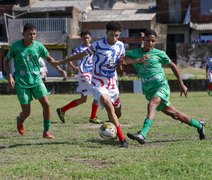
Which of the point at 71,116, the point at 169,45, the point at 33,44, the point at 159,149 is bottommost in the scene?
the point at 169,45

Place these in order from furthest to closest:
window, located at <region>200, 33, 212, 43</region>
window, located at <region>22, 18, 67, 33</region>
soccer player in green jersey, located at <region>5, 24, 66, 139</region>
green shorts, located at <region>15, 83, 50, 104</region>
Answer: window, located at <region>22, 18, 67, 33</region>
window, located at <region>200, 33, 212, 43</region>
green shorts, located at <region>15, 83, 50, 104</region>
soccer player in green jersey, located at <region>5, 24, 66, 139</region>

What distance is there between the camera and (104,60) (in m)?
9.21

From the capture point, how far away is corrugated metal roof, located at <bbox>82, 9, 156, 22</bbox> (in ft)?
179

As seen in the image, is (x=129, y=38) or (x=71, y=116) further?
(x=129, y=38)

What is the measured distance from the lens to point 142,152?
7832 mm

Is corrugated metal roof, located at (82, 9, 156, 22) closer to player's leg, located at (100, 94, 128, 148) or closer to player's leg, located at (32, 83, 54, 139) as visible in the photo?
player's leg, located at (32, 83, 54, 139)

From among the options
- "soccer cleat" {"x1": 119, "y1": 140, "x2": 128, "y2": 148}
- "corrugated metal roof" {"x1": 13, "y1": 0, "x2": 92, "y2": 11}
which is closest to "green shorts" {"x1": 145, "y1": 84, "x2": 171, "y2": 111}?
"soccer cleat" {"x1": 119, "y1": 140, "x2": 128, "y2": 148}

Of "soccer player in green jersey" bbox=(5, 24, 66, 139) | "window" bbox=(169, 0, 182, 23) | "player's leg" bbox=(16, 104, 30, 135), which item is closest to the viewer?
"soccer player in green jersey" bbox=(5, 24, 66, 139)

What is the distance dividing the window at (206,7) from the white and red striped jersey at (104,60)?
48991 mm

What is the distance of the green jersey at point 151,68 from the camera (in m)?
9.24

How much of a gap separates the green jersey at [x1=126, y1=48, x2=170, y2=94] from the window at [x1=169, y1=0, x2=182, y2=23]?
49.6m

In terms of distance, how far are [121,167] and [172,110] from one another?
2.94 m

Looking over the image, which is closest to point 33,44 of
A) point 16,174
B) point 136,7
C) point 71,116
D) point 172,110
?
point 172,110

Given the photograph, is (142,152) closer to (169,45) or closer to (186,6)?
(169,45)
